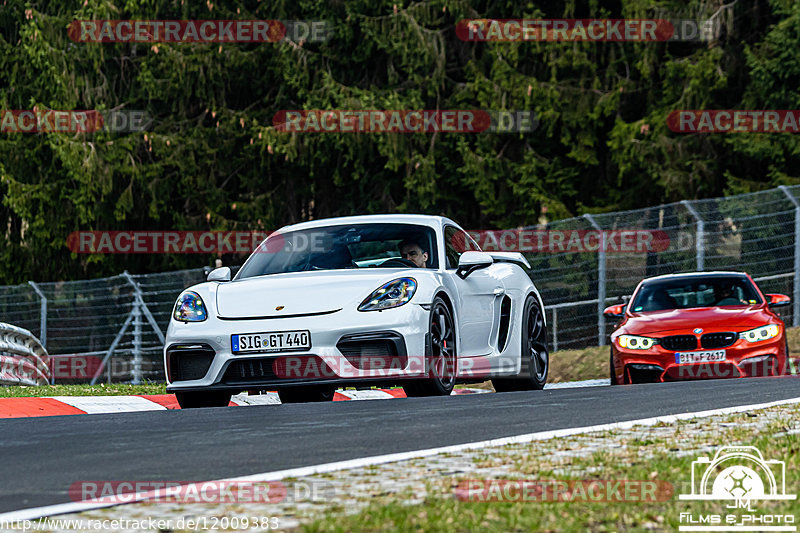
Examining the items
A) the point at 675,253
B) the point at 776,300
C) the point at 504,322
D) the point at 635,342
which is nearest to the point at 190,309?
the point at 504,322

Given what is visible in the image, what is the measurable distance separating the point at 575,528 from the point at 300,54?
81.4 ft

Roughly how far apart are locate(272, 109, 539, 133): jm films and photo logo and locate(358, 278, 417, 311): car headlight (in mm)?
17676

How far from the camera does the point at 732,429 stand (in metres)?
7.04

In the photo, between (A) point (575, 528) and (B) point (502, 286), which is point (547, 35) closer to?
(B) point (502, 286)

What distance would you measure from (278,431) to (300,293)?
7.99ft

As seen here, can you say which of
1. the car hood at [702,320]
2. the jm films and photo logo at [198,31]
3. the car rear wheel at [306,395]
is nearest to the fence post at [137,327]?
the car rear wheel at [306,395]

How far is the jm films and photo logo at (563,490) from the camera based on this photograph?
15.6 ft

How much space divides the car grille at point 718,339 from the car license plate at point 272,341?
481 centimetres

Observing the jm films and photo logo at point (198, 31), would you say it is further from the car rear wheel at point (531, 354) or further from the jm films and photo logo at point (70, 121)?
the car rear wheel at point (531, 354)

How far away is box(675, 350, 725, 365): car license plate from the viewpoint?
42.0ft

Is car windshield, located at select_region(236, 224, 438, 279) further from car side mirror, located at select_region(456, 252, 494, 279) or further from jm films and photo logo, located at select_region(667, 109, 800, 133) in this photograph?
jm films and photo logo, located at select_region(667, 109, 800, 133)

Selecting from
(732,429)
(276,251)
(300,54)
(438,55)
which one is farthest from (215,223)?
(732,429)

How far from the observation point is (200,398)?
10.2 m

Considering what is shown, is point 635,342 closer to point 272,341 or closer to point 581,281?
point 272,341
